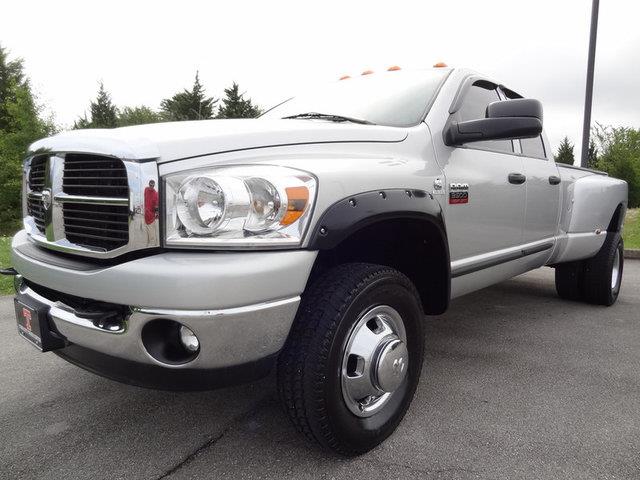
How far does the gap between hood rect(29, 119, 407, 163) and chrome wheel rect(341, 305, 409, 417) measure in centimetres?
73

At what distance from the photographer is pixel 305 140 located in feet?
6.27

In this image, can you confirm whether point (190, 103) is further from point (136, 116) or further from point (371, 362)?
point (371, 362)

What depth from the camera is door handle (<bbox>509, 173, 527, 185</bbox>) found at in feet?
9.77

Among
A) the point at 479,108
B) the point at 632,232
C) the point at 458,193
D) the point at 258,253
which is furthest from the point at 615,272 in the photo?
the point at 632,232

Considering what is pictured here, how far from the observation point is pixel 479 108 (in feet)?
10.2

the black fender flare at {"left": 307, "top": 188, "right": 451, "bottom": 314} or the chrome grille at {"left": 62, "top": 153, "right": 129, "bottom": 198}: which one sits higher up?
the chrome grille at {"left": 62, "top": 153, "right": 129, "bottom": 198}

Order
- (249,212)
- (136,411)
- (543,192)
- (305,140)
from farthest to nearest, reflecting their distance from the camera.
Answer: (543,192) → (136,411) → (305,140) → (249,212)

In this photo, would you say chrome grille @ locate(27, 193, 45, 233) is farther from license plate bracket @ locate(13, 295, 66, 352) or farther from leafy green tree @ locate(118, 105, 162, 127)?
leafy green tree @ locate(118, 105, 162, 127)

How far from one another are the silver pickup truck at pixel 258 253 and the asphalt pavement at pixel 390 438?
0.82 ft

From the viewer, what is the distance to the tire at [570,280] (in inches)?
177

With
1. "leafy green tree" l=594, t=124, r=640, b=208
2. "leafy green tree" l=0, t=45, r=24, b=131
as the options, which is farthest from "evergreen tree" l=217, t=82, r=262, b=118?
"leafy green tree" l=594, t=124, r=640, b=208

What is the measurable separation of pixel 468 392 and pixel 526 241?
3.99ft

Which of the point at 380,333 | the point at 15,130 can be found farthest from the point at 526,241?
the point at 15,130

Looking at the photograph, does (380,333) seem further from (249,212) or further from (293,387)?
(249,212)
